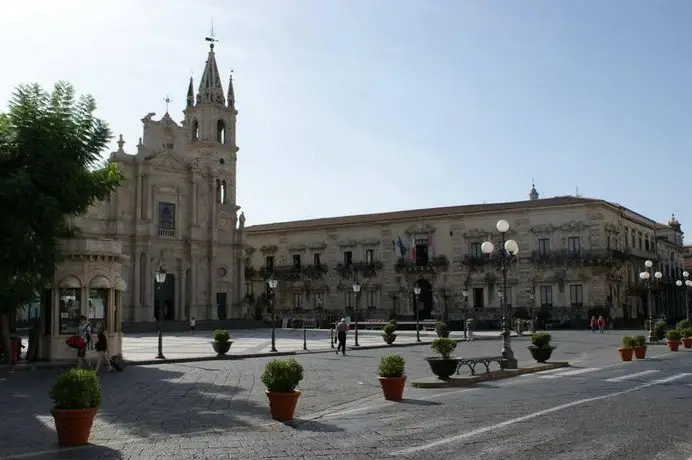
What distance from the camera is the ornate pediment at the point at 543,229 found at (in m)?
56.6

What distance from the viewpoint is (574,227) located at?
183 feet

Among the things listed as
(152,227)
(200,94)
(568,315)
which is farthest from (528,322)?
(200,94)

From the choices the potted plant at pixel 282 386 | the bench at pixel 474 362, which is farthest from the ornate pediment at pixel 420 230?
the potted plant at pixel 282 386

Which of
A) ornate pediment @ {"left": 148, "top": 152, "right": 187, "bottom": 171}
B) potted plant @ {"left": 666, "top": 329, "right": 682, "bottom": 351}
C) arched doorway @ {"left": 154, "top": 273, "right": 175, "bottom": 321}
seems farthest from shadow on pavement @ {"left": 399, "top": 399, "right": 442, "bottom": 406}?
ornate pediment @ {"left": 148, "top": 152, "right": 187, "bottom": 171}

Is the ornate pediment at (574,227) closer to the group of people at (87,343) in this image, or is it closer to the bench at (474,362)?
the bench at (474,362)

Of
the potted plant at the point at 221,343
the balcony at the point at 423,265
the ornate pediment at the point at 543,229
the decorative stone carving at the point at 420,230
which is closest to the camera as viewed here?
the potted plant at the point at 221,343

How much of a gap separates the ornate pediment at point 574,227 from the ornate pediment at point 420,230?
11231 mm

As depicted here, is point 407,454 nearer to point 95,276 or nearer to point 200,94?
point 95,276

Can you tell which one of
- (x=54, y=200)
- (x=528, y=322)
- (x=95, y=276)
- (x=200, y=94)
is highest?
(x=200, y=94)

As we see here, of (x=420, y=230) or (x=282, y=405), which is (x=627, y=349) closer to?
(x=282, y=405)

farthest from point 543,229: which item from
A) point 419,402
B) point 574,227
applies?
point 419,402

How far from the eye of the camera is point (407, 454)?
912 cm

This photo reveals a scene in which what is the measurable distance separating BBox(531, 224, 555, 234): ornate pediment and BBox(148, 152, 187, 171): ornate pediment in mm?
29184

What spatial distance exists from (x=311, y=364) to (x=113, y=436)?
1347cm
